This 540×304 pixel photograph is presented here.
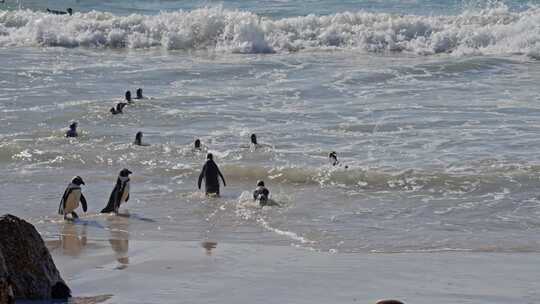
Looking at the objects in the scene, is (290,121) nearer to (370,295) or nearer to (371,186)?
(371,186)

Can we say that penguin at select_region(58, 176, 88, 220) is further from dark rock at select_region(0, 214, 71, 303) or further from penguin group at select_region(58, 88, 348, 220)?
dark rock at select_region(0, 214, 71, 303)

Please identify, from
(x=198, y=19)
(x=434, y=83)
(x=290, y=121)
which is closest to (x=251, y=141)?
(x=290, y=121)

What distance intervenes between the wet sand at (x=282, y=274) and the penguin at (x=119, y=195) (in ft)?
5.75

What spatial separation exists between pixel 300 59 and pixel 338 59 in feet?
3.06

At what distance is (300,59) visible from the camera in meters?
28.8

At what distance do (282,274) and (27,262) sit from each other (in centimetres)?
247

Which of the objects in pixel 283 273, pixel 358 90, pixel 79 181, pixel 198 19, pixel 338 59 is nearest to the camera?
pixel 283 273

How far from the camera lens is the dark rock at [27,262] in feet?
28.1

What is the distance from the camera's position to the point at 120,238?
12.3 meters

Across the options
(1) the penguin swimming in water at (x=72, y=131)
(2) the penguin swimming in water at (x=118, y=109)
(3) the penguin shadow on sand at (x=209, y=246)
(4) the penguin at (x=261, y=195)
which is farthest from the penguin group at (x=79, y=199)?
(2) the penguin swimming in water at (x=118, y=109)

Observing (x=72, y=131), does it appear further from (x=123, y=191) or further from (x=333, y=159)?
(x=123, y=191)

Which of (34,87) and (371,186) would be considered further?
(34,87)

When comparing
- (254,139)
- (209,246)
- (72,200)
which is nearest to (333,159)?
(254,139)

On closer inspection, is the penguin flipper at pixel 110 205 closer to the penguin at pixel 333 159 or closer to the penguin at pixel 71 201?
the penguin at pixel 71 201
